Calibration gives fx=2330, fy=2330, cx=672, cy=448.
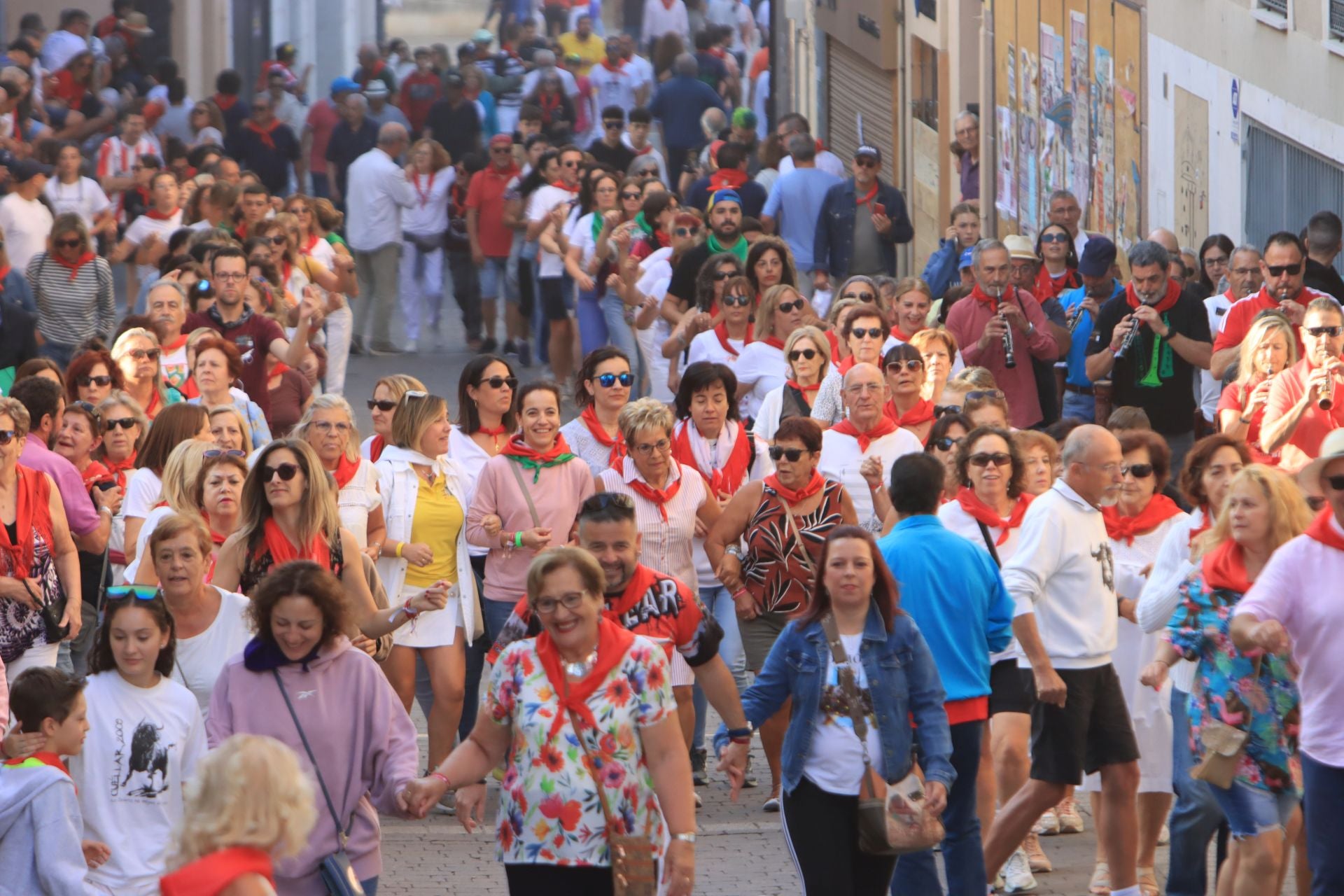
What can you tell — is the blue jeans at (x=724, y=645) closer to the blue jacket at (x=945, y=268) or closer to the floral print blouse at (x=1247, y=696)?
the floral print blouse at (x=1247, y=696)

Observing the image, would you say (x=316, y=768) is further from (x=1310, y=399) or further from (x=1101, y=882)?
(x=1310, y=399)

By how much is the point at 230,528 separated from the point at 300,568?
7.36 feet

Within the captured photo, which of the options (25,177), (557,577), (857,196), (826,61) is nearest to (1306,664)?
(557,577)

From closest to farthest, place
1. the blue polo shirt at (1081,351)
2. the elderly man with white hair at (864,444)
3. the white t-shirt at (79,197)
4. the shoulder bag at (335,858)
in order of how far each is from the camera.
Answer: the shoulder bag at (335,858) → the elderly man with white hair at (864,444) → the blue polo shirt at (1081,351) → the white t-shirt at (79,197)

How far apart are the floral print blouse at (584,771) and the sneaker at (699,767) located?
159 inches

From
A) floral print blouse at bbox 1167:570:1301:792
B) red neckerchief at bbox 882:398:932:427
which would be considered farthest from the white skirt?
floral print blouse at bbox 1167:570:1301:792

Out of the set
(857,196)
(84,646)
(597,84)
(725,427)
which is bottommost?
(84,646)

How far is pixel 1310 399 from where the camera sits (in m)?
11.4

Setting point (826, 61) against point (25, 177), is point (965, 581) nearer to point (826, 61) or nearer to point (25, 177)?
point (25, 177)

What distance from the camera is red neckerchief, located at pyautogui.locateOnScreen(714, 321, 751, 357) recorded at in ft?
42.5

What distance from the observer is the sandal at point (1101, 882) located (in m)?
8.60

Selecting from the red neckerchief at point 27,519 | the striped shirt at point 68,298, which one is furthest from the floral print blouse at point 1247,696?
the striped shirt at point 68,298

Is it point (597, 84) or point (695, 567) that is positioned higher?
point (597, 84)

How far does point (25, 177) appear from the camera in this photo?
1795 cm
